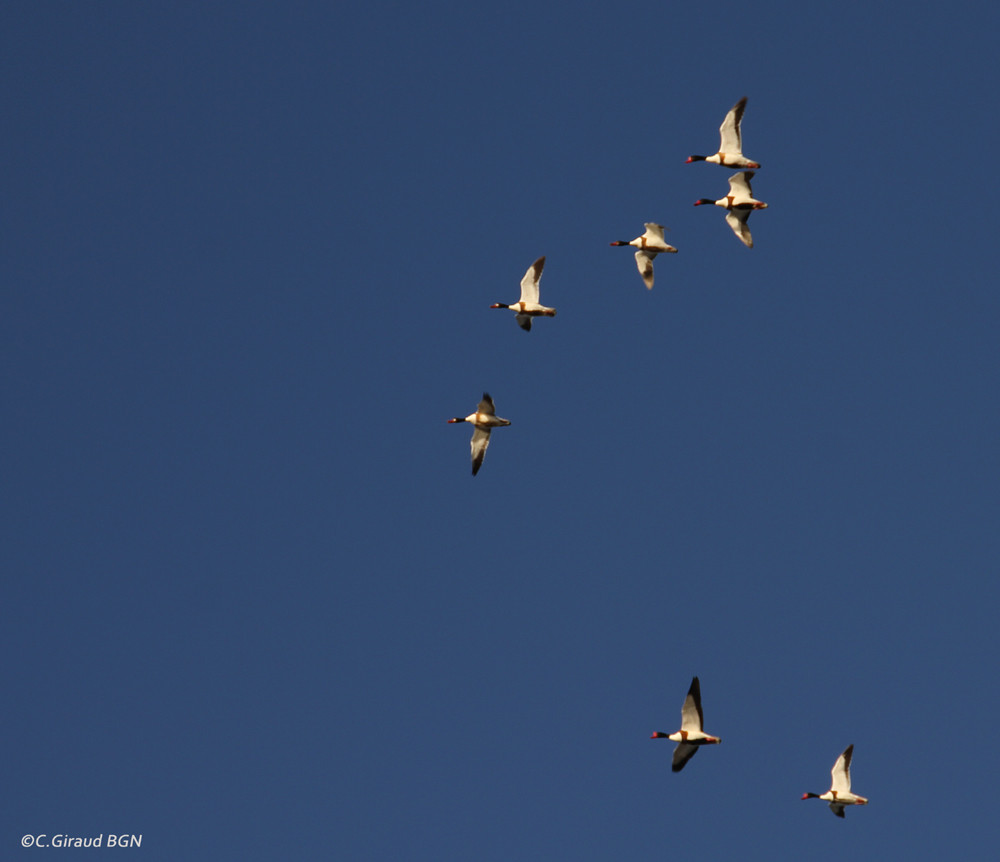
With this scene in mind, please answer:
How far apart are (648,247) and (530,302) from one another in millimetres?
4931

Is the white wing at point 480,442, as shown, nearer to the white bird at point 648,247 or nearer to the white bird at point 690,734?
the white bird at point 648,247

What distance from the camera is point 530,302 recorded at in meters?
58.7

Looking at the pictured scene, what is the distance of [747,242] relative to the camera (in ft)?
188

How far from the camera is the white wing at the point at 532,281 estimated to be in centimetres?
5853

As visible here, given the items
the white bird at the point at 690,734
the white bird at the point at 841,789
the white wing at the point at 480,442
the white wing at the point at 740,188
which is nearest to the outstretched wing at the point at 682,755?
the white bird at the point at 690,734

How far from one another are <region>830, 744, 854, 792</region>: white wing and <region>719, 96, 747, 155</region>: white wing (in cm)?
2165

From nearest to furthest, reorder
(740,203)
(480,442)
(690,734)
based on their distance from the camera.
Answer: (690,734) → (740,203) → (480,442)

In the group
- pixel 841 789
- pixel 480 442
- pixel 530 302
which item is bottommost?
pixel 841 789

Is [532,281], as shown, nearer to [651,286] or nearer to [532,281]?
[532,281]

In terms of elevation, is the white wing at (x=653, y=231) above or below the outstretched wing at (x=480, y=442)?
above

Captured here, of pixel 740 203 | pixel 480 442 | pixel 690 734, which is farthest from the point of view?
pixel 480 442

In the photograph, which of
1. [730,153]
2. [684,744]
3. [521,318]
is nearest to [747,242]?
[730,153]

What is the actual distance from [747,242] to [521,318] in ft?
28.3

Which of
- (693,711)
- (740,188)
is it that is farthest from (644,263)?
(693,711)
